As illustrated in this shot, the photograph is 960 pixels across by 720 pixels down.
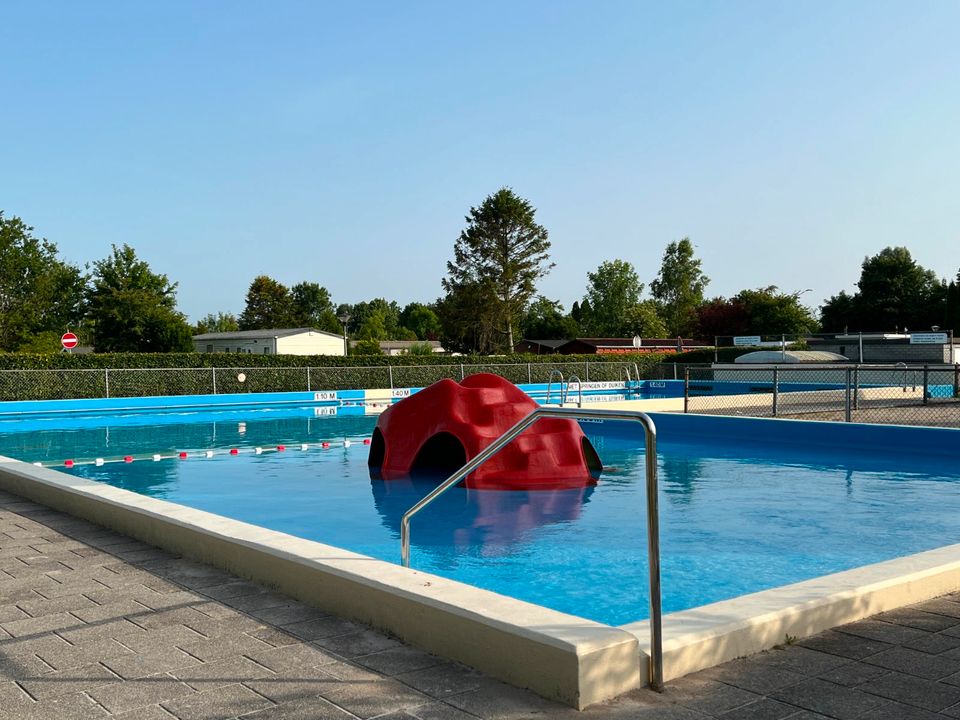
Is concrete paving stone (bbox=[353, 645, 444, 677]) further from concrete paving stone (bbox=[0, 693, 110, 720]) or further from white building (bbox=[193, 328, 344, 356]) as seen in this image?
white building (bbox=[193, 328, 344, 356])

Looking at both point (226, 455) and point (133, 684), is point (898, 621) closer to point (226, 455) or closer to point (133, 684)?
point (133, 684)

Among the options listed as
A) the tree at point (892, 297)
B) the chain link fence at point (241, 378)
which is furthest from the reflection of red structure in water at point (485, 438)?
the tree at point (892, 297)

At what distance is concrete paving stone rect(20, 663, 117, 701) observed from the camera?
140 inches

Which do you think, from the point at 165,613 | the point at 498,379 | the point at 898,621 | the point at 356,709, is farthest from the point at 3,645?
the point at 498,379

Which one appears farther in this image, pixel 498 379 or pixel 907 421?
pixel 907 421

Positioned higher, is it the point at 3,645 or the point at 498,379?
the point at 498,379

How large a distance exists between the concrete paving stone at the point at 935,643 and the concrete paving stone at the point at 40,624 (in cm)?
420

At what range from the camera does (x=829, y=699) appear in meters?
3.34

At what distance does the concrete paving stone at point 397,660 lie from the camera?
12.3 ft

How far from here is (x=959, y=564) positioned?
503 centimetres

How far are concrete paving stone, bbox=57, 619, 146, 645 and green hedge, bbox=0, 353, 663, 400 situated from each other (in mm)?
21791

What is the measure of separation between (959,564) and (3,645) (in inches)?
208

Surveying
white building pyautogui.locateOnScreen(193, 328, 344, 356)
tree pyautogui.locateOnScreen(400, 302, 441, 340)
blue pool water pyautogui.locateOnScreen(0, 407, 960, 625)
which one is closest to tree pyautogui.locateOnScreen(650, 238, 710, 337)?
white building pyautogui.locateOnScreen(193, 328, 344, 356)

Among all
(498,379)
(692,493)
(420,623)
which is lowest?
(692,493)
